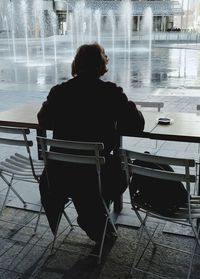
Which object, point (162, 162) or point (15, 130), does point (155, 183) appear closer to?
point (162, 162)

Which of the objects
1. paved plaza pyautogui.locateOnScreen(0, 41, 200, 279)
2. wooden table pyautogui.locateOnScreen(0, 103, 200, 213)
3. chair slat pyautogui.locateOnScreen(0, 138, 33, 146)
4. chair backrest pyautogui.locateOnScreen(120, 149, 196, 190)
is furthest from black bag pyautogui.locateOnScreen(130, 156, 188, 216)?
→ chair slat pyautogui.locateOnScreen(0, 138, 33, 146)

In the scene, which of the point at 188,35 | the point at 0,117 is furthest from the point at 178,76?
the point at 188,35

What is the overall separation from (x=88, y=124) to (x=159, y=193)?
0.74m

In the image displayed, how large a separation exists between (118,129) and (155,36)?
41.5 meters

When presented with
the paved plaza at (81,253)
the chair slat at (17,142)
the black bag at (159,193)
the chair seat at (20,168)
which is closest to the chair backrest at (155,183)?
the black bag at (159,193)

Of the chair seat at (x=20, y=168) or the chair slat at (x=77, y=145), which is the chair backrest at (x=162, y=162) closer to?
the chair slat at (x=77, y=145)

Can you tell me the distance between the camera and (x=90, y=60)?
10.7ft

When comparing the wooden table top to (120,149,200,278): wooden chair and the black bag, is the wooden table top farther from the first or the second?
(120,149,200,278): wooden chair

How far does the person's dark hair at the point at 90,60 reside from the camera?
328 centimetres

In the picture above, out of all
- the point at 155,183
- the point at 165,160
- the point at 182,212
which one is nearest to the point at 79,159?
the point at 155,183

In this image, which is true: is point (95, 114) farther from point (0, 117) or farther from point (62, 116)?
point (0, 117)

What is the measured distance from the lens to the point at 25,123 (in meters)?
3.86

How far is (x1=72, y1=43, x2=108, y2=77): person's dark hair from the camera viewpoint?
328 centimetres

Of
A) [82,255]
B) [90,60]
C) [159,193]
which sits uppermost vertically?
[90,60]
